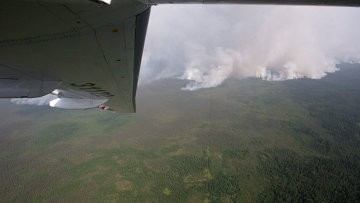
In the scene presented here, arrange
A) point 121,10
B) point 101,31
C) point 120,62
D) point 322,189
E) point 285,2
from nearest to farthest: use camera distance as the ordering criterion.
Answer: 1. point 285,2
2. point 121,10
3. point 101,31
4. point 120,62
5. point 322,189

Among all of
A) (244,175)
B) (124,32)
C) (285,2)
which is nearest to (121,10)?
(124,32)

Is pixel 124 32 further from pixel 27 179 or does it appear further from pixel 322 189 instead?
pixel 27 179

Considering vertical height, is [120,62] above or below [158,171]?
above

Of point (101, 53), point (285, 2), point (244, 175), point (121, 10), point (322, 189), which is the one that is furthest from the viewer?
point (244, 175)

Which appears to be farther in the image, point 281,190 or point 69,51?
point 281,190
